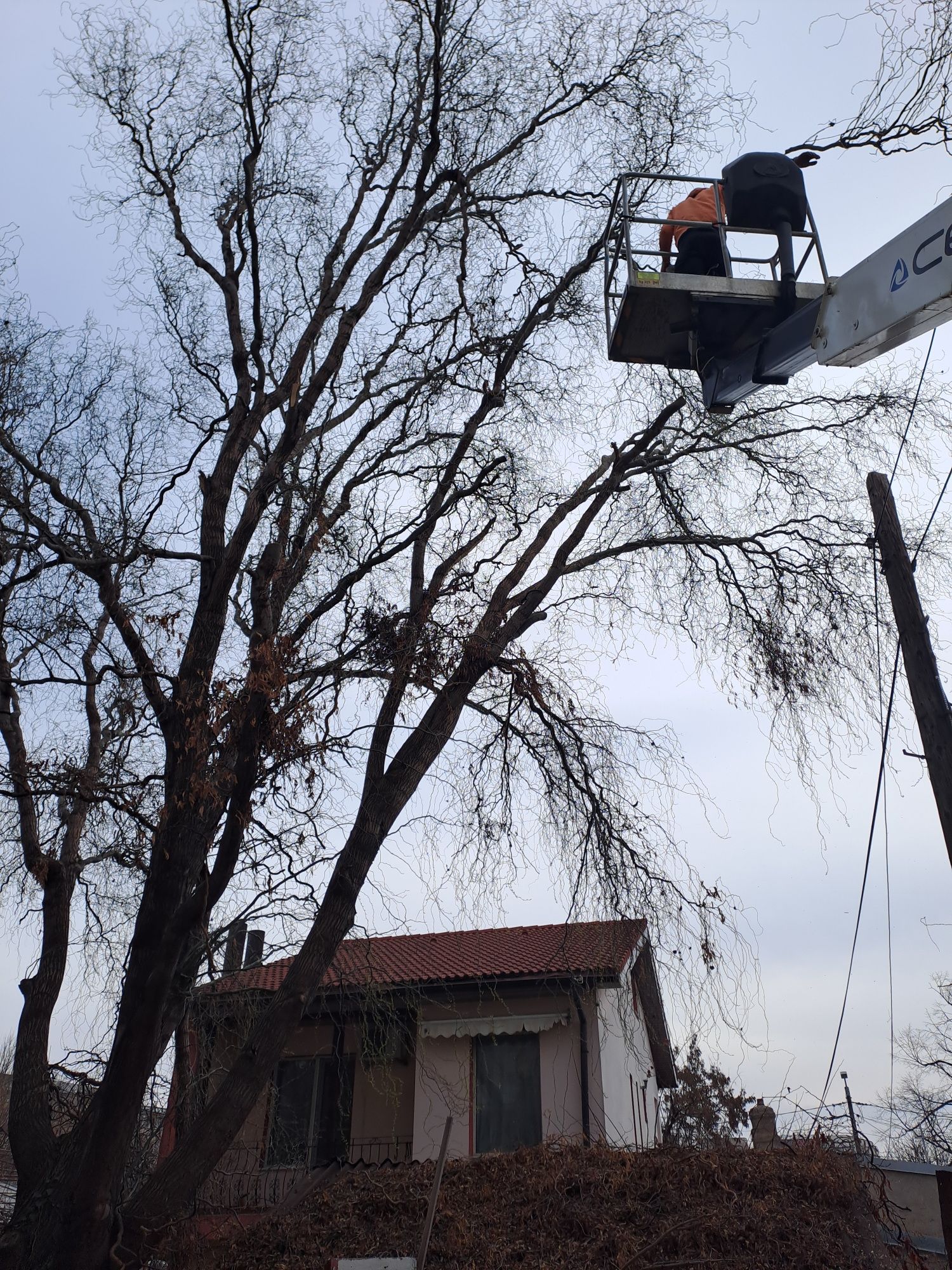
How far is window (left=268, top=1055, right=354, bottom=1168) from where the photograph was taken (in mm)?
14445

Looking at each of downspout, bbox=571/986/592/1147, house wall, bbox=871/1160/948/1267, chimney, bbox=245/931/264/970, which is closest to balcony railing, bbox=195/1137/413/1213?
chimney, bbox=245/931/264/970

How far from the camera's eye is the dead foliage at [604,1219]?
786 cm

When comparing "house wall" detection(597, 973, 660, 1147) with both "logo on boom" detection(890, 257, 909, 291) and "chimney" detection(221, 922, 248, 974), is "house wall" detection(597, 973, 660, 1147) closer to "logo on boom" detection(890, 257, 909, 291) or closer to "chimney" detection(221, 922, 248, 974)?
"chimney" detection(221, 922, 248, 974)

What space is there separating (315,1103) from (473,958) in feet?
10.8

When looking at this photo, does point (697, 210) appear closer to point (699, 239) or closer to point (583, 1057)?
point (699, 239)

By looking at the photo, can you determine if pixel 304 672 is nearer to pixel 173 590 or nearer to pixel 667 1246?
pixel 173 590

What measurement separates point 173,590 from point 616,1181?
271 inches

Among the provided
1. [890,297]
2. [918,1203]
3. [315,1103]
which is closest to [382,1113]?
[315,1103]

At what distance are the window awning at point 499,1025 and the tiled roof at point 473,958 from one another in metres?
0.58

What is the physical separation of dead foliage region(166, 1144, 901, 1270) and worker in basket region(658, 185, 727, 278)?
759 cm

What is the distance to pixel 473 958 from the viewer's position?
16422mm

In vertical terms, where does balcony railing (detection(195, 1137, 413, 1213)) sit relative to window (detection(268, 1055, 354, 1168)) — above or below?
below

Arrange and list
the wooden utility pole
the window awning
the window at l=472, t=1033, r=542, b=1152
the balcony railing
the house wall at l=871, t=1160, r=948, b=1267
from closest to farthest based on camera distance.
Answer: the wooden utility pole → the house wall at l=871, t=1160, r=948, b=1267 → the balcony railing → the window at l=472, t=1033, r=542, b=1152 → the window awning

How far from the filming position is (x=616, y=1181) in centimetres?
899
